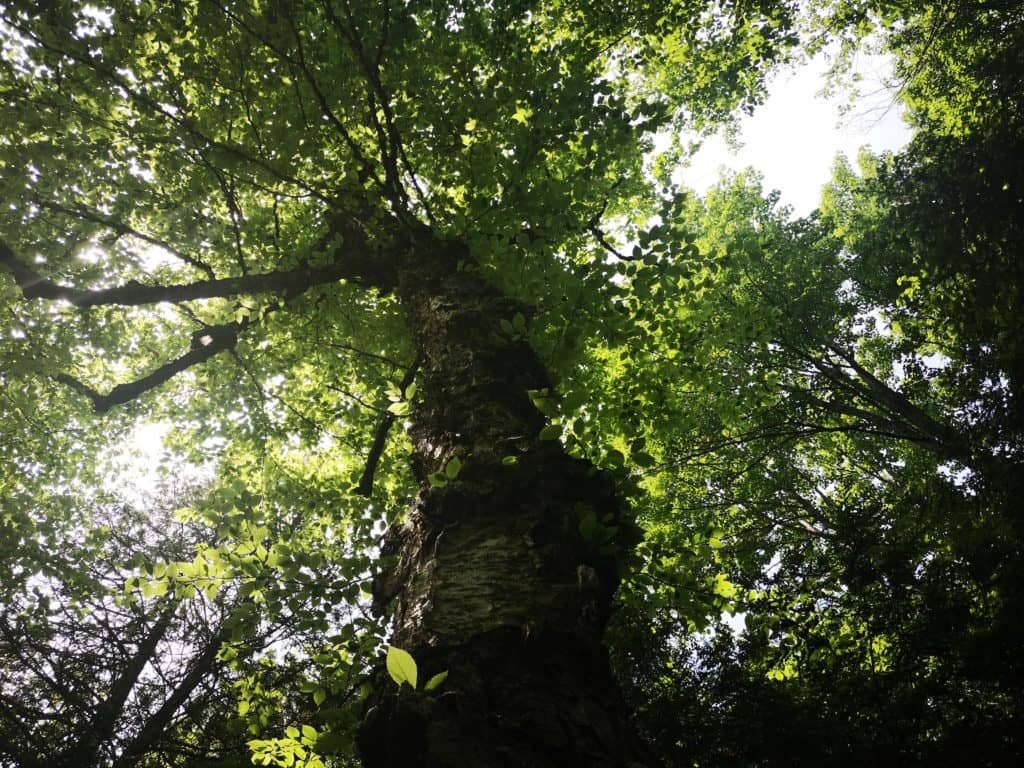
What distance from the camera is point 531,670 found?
142 centimetres

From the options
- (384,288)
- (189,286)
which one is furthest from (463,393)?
(189,286)

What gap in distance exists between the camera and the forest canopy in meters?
1.92

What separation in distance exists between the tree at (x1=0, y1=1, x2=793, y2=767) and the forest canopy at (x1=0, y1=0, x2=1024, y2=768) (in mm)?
23

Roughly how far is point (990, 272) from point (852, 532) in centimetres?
285

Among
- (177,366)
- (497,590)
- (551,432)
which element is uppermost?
(177,366)

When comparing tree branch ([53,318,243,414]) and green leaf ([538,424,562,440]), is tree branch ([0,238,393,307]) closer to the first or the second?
tree branch ([53,318,243,414])

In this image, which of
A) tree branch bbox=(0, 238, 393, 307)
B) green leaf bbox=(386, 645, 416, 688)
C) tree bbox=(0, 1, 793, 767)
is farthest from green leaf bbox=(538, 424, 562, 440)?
tree branch bbox=(0, 238, 393, 307)

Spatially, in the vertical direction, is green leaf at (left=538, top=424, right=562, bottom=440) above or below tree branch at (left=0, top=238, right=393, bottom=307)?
below

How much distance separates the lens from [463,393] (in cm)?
259

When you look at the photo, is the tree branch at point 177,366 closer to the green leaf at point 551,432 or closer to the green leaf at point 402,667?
the green leaf at point 551,432

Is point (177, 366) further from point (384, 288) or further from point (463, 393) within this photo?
point (463, 393)

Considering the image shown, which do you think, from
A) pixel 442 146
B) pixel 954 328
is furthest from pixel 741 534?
pixel 442 146

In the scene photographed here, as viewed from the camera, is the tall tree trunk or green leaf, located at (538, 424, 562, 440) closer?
the tall tree trunk

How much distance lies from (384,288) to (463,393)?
2515 mm
